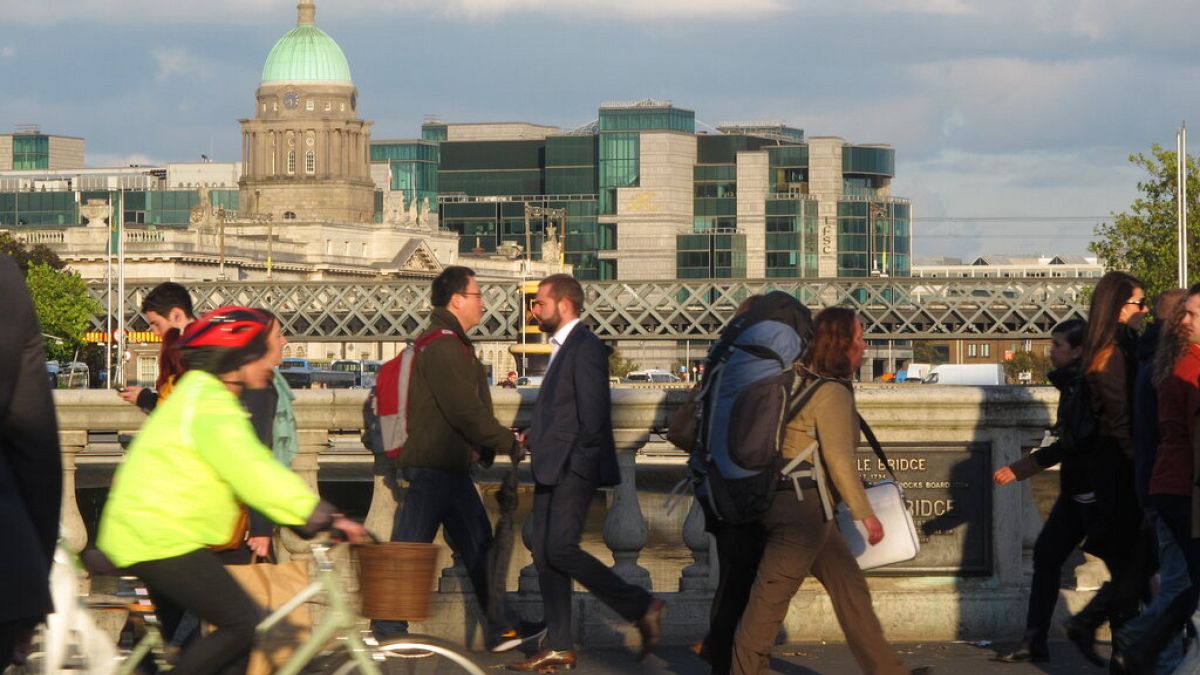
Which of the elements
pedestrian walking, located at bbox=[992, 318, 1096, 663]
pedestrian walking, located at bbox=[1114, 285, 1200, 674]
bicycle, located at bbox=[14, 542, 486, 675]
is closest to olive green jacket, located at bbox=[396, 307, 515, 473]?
pedestrian walking, located at bbox=[992, 318, 1096, 663]

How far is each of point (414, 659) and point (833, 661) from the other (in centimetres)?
336

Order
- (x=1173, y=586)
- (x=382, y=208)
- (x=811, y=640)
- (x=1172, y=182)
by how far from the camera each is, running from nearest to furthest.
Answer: (x=1173, y=586), (x=811, y=640), (x=1172, y=182), (x=382, y=208)

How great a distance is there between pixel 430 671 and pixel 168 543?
32.4 inches

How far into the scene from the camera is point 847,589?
26.9 feet

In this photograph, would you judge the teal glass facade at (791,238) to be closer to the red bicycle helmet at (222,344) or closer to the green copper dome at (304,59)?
the green copper dome at (304,59)

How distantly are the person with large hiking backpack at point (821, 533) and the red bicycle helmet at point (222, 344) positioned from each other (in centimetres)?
215

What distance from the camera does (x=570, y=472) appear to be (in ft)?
29.8

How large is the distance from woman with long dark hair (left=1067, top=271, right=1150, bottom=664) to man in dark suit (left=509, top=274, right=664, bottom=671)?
1.77 meters

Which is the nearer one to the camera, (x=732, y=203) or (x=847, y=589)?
(x=847, y=589)

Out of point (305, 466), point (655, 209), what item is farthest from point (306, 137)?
point (305, 466)

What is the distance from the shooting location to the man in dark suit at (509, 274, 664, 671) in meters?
9.01

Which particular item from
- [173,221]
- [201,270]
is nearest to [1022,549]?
[201,270]

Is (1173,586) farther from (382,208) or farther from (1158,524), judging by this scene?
(382,208)

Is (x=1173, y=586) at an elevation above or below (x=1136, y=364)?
below
